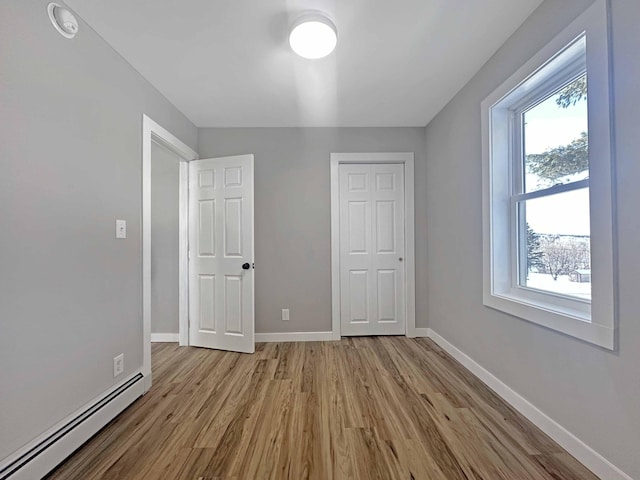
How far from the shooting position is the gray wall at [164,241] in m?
3.26

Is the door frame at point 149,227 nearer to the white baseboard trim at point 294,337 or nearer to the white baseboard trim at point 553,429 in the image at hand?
the white baseboard trim at point 294,337

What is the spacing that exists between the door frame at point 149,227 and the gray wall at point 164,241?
0.21 meters

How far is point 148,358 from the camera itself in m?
2.19

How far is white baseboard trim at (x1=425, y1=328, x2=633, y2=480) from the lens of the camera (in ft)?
4.15

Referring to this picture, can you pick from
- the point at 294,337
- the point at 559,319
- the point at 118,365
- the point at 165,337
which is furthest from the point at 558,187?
the point at 165,337

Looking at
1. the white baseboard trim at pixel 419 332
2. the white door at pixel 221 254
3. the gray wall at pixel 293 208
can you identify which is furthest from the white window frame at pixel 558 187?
the white door at pixel 221 254

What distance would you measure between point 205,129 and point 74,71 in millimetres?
1679

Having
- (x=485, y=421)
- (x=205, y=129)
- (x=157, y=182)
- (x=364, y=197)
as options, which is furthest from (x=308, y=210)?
(x=485, y=421)

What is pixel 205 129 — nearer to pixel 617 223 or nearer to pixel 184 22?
pixel 184 22

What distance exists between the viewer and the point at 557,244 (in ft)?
5.53

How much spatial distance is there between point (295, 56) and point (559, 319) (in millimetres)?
2320

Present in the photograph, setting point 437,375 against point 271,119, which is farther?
point 271,119

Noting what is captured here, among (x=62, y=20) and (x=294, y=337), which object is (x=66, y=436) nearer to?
(x=294, y=337)

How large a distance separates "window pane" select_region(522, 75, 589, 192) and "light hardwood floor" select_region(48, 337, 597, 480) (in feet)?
4.91
